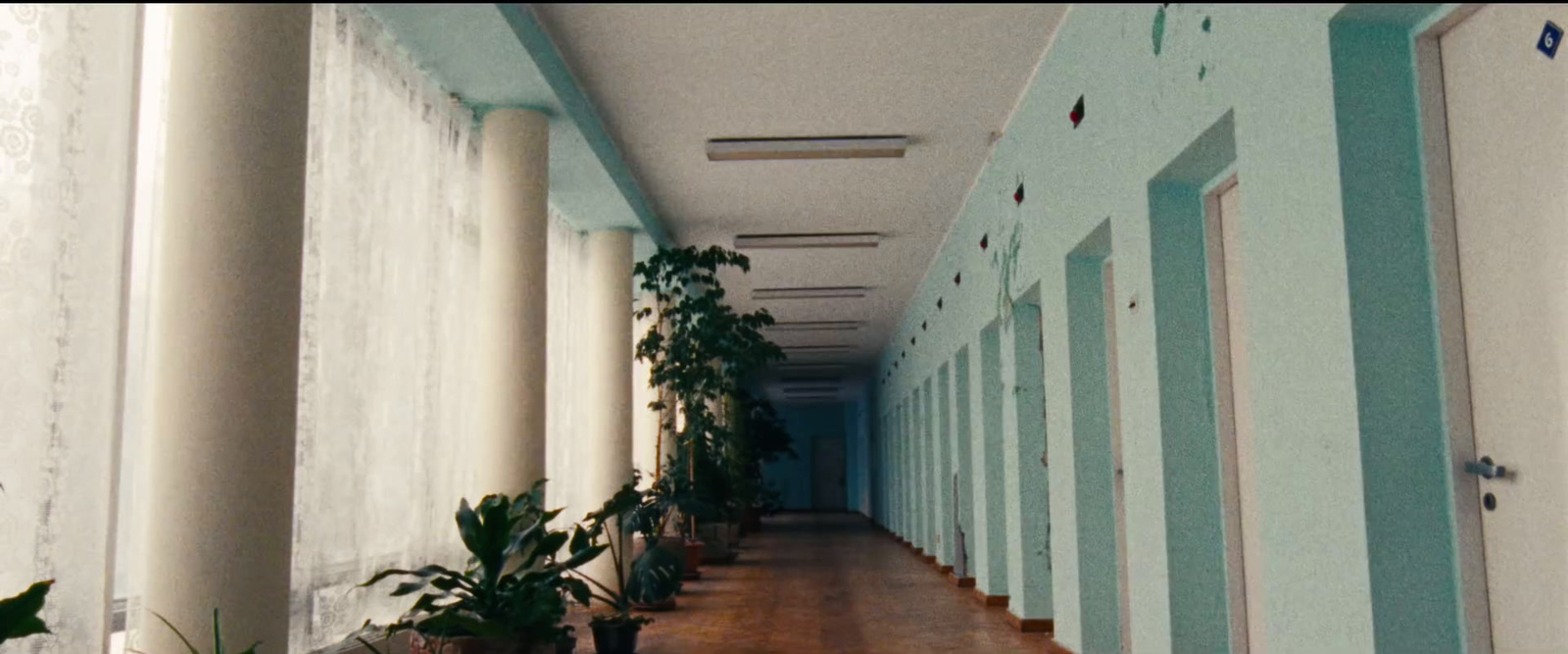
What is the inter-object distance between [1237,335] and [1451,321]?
1316 millimetres

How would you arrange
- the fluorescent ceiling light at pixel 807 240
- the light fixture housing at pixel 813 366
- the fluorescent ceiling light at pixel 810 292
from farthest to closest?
1. the light fixture housing at pixel 813 366
2. the fluorescent ceiling light at pixel 810 292
3. the fluorescent ceiling light at pixel 807 240

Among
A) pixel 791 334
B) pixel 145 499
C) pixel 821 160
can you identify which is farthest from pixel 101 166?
pixel 791 334

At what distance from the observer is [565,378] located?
809 centimetres

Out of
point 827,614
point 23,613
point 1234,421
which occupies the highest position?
point 1234,421

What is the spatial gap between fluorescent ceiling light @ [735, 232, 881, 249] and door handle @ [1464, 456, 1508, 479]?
7.25 metres

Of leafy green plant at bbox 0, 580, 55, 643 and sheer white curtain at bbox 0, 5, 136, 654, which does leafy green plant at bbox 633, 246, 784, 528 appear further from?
leafy green plant at bbox 0, 580, 55, 643

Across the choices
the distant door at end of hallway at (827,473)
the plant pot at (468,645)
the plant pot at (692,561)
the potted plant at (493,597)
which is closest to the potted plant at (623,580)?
the potted plant at (493,597)

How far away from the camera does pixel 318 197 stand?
12.7 ft

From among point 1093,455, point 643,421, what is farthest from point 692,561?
point 1093,455

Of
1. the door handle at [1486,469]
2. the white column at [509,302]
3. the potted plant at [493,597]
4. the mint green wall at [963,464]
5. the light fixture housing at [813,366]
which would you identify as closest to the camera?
the door handle at [1486,469]

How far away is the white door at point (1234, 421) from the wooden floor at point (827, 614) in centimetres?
202

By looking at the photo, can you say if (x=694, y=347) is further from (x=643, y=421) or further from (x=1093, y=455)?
(x=1093, y=455)

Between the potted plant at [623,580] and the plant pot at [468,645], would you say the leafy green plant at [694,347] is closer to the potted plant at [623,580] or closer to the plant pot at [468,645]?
the potted plant at [623,580]

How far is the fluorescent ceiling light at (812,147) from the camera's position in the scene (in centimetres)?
679
